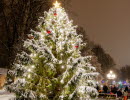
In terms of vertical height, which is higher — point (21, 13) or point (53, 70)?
point (21, 13)

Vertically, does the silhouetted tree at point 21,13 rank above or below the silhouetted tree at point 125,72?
below

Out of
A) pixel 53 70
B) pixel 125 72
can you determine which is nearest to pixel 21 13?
pixel 53 70

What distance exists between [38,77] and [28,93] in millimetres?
871

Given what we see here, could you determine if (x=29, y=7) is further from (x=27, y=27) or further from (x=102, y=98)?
(x=102, y=98)

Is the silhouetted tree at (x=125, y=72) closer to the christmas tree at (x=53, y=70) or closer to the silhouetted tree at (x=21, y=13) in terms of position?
the silhouetted tree at (x=21, y=13)

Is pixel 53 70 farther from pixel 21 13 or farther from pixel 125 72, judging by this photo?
pixel 125 72

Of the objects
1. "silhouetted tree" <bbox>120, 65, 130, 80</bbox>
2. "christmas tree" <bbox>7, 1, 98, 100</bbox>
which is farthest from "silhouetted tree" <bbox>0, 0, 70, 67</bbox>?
"silhouetted tree" <bbox>120, 65, 130, 80</bbox>

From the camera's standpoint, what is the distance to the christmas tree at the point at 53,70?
30.7 ft

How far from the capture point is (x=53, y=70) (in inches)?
383

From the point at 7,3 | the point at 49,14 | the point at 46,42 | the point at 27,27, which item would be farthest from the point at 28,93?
the point at 7,3

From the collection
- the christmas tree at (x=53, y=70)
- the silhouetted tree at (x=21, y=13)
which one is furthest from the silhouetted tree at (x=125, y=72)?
the christmas tree at (x=53, y=70)

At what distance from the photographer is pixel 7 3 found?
22125mm

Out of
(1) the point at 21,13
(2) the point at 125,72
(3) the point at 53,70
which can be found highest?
(2) the point at 125,72

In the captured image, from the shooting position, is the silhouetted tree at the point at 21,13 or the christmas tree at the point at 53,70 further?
the silhouetted tree at the point at 21,13
